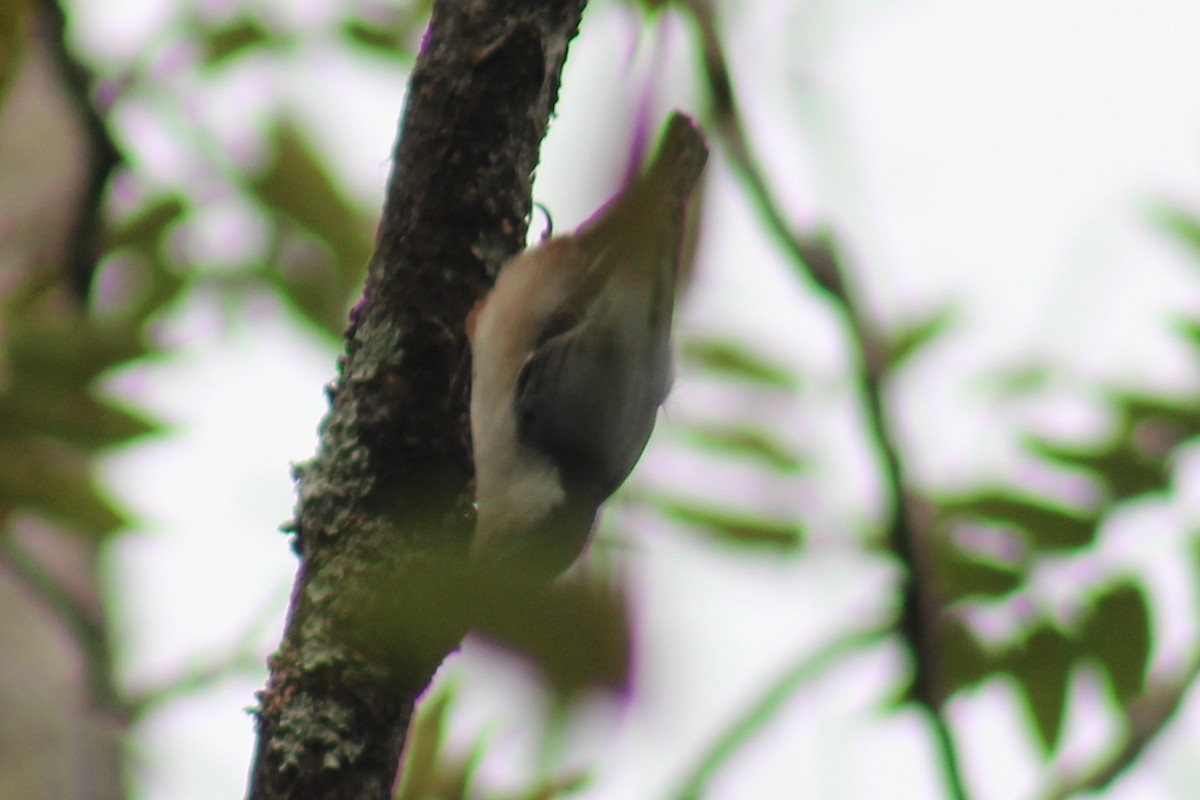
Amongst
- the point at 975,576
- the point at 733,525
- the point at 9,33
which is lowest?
the point at 975,576

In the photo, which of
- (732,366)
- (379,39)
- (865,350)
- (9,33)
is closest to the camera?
(9,33)

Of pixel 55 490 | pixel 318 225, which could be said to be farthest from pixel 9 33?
pixel 318 225

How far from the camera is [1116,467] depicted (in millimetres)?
1866

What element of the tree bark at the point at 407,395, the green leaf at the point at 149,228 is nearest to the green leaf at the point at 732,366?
the tree bark at the point at 407,395

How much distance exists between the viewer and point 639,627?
1037mm

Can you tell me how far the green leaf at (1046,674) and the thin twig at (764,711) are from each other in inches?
7.5

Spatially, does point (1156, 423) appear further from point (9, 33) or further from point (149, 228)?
point (149, 228)

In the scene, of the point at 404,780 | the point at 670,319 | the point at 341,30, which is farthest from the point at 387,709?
the point at 341,30

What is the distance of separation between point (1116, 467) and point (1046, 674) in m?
0.32

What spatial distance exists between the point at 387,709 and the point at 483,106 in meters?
0.60

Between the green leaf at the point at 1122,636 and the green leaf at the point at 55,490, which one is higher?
the green leaf at the point at 55,490

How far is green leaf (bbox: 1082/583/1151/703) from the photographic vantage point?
1.74 metres

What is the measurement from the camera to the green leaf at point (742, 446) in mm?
2061

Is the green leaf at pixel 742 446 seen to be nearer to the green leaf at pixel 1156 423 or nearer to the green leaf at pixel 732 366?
the green leaf at pixel 732 366
